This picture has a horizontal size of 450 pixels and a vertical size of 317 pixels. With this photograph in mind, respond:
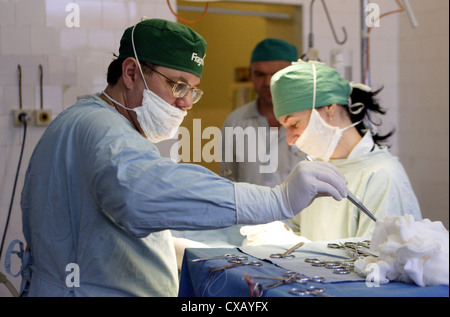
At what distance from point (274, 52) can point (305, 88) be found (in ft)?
3.60

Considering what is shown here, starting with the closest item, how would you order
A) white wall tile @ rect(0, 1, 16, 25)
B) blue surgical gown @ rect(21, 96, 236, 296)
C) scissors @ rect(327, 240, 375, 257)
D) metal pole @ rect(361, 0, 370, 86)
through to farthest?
blue surgical gown @ rect(21, 96, 236, 296) → scissors @ rect(327, 240, 375, 257) → metal pole @ rect(361, 0, 370, 86) → white wall tile @ rect(0, 1, 16, 25)

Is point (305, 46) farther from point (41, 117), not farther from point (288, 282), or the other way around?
point (288, 282)

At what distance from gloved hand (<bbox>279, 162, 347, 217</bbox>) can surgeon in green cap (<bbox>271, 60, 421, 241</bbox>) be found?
83cm

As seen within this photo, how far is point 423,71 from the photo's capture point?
4516 millimetres

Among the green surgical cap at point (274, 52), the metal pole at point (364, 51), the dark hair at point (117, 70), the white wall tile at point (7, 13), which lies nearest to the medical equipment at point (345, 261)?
the dark hair at point (117, 70)

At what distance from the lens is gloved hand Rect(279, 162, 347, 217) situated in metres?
1.50

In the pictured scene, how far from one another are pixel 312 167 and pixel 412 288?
424 millimetres

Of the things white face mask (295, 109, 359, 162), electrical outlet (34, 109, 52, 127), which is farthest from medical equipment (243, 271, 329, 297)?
electrical outlet (34, 109, 52, 127)

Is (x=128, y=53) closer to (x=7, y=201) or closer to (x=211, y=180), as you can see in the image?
(x=211, y=180)

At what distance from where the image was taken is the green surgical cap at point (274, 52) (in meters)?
3.52

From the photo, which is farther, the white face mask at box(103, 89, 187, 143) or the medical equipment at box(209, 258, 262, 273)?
the white face mask at box(103, 89, 187, 143)

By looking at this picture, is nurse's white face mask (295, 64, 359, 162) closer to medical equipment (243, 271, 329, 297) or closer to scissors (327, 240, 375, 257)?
scissors (327, 240, 375, 257)

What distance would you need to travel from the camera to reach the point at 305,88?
2.49m

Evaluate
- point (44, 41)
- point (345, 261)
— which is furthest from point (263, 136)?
point (345, 261)
